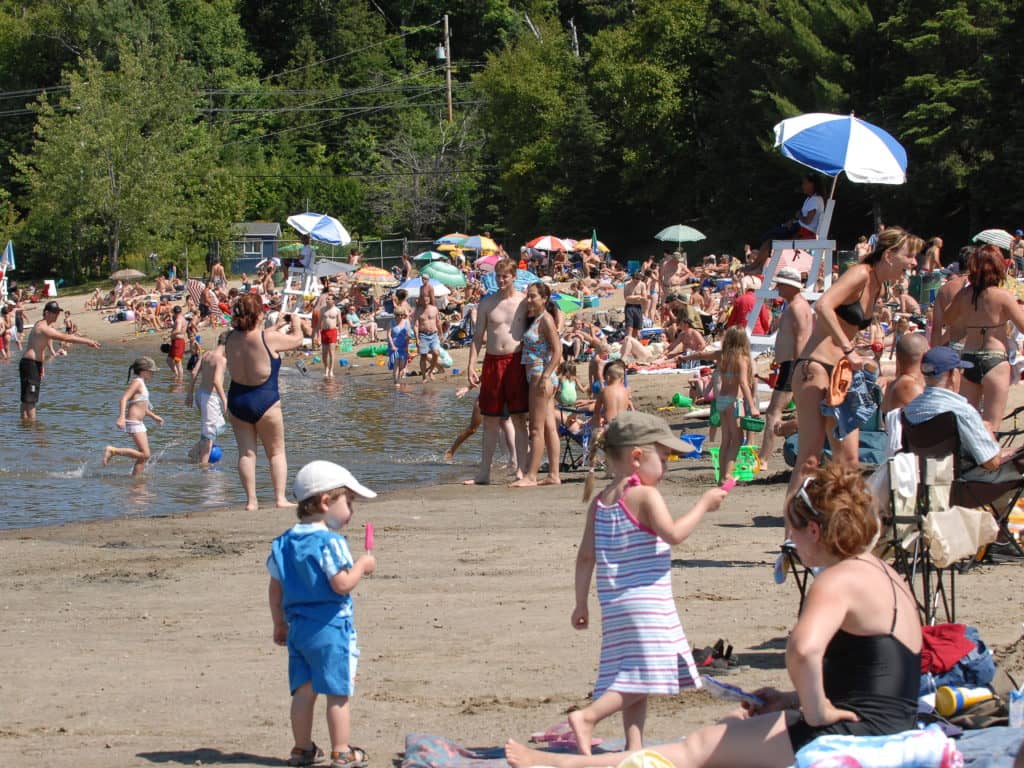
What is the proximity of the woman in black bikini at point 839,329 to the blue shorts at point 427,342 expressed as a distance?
16626 millimetres

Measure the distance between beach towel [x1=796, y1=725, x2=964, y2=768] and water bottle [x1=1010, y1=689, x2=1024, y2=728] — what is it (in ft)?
1.57

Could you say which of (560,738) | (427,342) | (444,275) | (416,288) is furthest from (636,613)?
(444,275)

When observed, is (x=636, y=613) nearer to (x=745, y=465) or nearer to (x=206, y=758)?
(x=206, y=758)

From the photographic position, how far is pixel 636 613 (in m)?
4.63

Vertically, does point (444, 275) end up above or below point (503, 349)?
above

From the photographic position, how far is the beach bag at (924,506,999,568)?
552 cm

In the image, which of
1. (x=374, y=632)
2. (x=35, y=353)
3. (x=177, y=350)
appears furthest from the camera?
(x=177, y=350)

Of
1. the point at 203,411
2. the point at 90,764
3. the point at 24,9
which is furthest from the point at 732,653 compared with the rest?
the point at 24,9

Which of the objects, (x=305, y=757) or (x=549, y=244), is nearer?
(x=305, y=757)

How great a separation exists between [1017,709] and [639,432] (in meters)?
1.48

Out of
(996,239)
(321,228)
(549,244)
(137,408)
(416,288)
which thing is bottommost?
(137,408)

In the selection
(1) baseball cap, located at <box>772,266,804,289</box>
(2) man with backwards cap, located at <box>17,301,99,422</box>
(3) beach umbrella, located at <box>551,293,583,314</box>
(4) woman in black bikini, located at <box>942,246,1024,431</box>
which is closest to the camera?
(4) woman in black bikini, located at <box>942,246,1024,431</box>

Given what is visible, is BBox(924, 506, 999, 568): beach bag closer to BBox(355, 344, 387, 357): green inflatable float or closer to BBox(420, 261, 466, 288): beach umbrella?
BBox(355, 344, 387, 357): green inflatable float

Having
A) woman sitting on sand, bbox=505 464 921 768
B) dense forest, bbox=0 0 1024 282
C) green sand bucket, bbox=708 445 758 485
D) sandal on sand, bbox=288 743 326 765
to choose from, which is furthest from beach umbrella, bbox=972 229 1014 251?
dense forest, bbox=0 0 1024 282
